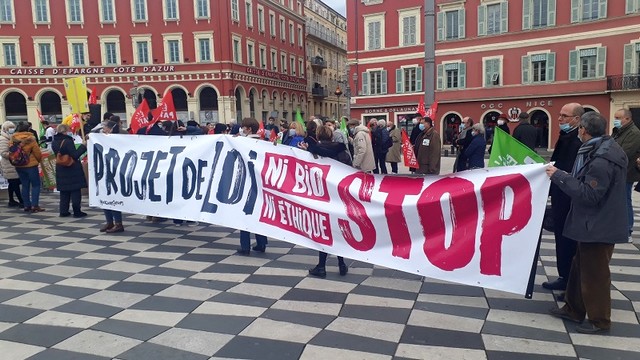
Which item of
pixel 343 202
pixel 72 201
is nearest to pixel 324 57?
pixel 72 201

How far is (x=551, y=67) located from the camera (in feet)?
100

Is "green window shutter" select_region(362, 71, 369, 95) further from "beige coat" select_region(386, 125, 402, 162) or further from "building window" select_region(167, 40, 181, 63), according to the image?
"beige coat" select_region(386, 125, 402, 162)

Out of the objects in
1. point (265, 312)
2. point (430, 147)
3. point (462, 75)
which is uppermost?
point (462, 75)

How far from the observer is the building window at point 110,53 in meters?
41.6

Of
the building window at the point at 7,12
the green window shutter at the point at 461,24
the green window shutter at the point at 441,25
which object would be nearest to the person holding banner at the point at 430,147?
the green window shutter at the point at 461,24

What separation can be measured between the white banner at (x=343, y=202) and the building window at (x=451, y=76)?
29.4 m

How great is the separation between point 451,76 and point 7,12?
35.9 meters

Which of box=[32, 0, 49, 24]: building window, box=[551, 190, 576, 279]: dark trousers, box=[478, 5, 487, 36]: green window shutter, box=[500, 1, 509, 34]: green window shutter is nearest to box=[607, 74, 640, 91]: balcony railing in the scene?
box=[500, 1, 509, 34]: green window shutter

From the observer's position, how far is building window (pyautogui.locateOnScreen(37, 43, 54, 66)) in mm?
40812

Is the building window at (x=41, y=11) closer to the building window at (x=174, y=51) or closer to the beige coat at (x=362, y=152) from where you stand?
the building window at (x=174, y=51)

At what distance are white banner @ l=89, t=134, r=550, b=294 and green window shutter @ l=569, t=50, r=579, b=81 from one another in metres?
29.5

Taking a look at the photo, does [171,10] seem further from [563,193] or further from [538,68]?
[563,193]

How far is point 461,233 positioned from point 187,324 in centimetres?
254

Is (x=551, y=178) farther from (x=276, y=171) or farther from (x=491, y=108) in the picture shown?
(x=491, y=108)
